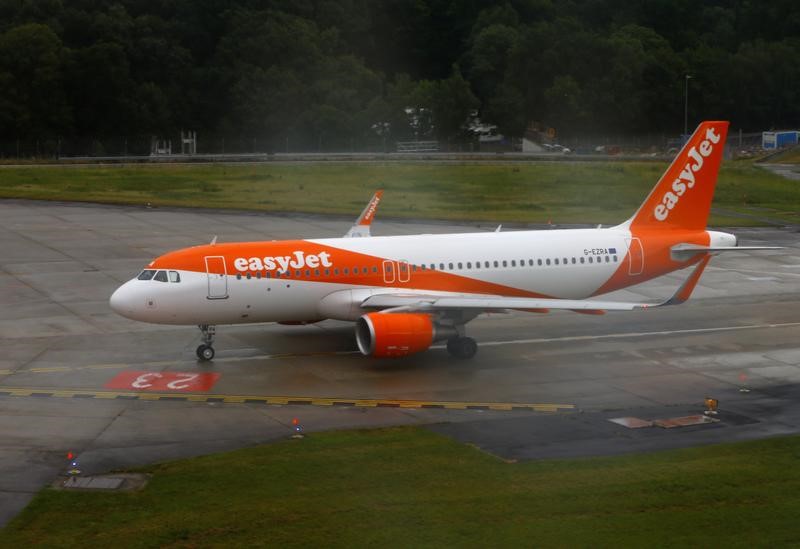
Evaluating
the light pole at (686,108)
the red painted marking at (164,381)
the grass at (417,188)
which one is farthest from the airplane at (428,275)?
the light pole at (686,108)

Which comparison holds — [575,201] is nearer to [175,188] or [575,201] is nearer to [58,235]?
[175,188]

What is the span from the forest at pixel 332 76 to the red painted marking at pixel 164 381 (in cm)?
10823

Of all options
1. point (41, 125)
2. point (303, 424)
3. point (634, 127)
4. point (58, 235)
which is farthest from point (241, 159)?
point (303, 424)

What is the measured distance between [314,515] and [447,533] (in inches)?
121

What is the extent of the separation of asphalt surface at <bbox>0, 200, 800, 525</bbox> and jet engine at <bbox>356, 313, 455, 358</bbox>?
3.09 ft

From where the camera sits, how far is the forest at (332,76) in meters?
146

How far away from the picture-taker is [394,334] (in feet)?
126

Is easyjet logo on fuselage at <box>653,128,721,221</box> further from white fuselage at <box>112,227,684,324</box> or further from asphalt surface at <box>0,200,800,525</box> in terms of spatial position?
asphalt surface at <box>0,200,800,525</box>

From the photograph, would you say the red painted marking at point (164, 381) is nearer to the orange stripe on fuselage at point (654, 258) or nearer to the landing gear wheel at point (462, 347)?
the landing gear wheel at point (462, 347)

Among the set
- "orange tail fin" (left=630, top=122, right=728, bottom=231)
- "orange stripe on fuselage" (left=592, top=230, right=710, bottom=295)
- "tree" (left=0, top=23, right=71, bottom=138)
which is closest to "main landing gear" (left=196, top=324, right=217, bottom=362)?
"orange stripe on fuselage" (left=592, top=230, right=710, bottom=295)

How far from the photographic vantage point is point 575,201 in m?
93.3

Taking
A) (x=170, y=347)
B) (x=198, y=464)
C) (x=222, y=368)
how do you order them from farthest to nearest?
(x=170, y=347) < (x=222, y=368) < (x=198, y=464)

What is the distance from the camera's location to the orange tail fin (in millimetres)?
46281

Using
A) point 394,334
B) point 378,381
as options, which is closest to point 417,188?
point 394,334
